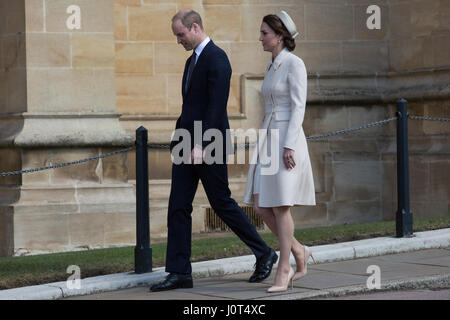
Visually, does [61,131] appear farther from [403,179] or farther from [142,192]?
[403,179]

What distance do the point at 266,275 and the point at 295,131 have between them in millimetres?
1179

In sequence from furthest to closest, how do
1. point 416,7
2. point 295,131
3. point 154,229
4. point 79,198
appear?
1. point 416,7
2. point 154,229
3. point 79,198
4. point 295,131

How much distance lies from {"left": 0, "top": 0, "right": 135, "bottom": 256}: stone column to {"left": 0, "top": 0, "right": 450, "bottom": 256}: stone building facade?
0.5 inches

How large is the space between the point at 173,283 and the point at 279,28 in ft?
6.18

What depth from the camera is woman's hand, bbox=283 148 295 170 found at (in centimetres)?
636

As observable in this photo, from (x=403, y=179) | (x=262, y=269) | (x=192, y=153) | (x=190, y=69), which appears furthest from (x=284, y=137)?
(x=403, y=179)

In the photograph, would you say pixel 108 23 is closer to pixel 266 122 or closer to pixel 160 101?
pixel 160 101

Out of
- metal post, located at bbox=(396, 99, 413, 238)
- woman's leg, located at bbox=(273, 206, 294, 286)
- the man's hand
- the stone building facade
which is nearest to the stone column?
the stone building facade

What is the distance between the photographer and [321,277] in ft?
23.0

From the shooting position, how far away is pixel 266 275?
6938 mm

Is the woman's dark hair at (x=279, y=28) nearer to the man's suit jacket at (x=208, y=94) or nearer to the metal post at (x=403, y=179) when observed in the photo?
the man's suit jacket at (x=208, y=94)
